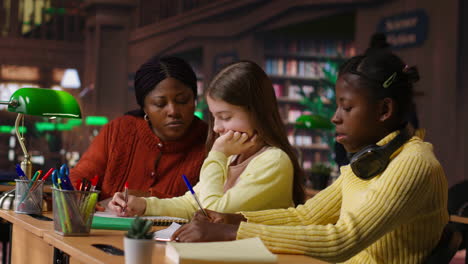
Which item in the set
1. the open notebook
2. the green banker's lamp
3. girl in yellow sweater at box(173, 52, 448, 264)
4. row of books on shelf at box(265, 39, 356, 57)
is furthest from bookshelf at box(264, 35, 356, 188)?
the open notebook

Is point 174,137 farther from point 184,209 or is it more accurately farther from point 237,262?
point 237,262

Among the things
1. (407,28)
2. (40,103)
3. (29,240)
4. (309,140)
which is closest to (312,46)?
(309,140)

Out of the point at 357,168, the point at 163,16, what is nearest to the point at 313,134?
the point at 163,16

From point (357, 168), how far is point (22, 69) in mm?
8176

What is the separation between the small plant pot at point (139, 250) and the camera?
3.76 ft

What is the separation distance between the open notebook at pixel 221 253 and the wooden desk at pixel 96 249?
0.06 metres

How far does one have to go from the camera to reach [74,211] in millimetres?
1549

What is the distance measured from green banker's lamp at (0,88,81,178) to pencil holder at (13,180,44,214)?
0.25m

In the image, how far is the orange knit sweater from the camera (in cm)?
247

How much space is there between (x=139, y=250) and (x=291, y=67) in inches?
344

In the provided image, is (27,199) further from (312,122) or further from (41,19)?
(41,19)

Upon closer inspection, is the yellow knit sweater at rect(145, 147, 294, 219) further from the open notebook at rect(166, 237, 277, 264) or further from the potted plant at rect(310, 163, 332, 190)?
the potted plant at rect(310, 163, 332, 190)

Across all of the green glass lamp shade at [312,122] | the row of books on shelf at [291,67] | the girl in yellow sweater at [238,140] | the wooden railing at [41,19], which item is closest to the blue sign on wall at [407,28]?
the green glass lamp shade at [312,122]

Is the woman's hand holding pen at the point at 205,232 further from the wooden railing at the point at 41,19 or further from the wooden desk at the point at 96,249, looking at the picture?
the wooden railing at the point at 41,19
